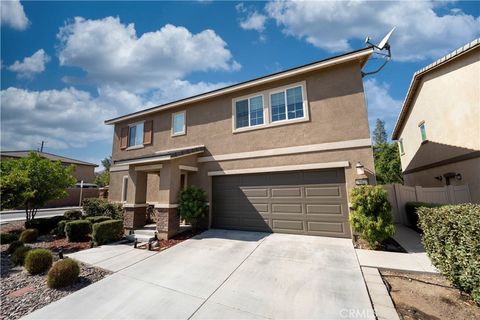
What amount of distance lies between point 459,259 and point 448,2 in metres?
9.16

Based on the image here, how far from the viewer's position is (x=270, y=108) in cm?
894

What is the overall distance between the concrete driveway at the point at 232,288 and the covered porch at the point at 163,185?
1.86m

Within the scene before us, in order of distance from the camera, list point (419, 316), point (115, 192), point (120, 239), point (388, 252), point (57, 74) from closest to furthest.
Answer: point (419, 316) < point (388, 252) < point (120, 239) < point (57, 74) < point (115, 192)

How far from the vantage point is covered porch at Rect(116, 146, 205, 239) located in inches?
319

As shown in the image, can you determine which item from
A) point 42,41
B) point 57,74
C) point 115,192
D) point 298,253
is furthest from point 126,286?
point 57,74

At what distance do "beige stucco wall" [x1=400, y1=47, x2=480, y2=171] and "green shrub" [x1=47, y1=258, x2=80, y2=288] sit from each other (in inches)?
608

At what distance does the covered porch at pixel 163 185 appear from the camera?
8109 mm

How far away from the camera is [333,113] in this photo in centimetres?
774

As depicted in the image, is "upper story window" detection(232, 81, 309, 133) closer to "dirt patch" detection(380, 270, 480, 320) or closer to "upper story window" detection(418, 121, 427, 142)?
"dirt patch" detection(380, 270, 480, 320)

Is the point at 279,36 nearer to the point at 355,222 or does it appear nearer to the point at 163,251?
the point at 355,222

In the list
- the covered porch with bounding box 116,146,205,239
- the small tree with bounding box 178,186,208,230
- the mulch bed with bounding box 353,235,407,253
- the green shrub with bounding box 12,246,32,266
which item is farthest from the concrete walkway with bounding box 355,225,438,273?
the green shrub with bounding box 12,246,32,266

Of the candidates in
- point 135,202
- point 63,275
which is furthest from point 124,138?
point 63,275

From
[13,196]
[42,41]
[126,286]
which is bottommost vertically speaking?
[126,286]

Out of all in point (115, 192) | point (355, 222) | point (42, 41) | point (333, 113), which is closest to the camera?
point (355, 222)
